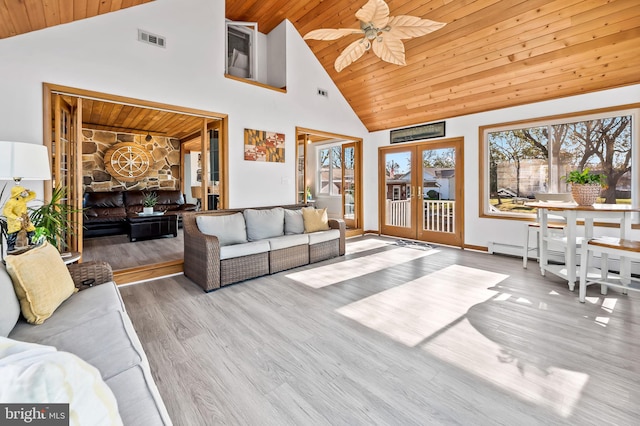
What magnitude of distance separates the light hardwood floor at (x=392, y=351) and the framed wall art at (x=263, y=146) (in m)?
2.12

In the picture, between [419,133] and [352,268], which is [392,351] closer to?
[352,268]

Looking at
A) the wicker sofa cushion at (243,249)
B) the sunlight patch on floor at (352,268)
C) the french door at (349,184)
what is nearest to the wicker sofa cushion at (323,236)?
the sunlight patch on floor at (352,268)

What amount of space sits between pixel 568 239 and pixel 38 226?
5.03 meters

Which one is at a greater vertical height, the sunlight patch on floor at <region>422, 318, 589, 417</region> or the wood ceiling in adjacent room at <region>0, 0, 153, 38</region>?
the wood ceiling in adjacent room at <region>0, 0, 153, 38</region>

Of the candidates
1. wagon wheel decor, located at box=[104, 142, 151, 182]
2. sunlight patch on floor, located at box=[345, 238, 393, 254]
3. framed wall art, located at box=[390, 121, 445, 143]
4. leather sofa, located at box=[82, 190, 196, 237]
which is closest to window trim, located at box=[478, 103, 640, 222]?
framed wall art, located at box=[390, 121, 445, 143]

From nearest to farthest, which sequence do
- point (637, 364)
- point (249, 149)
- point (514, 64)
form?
point (637, 364) → point (514, 64) → point (249, 149)

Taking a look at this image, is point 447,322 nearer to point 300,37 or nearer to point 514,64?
point 514,64

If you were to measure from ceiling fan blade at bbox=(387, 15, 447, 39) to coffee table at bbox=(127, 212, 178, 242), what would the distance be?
18.0 feet

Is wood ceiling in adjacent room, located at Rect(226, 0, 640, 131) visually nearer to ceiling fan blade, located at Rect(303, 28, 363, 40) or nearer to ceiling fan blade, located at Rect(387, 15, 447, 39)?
ceiling fan blade, located at Rect(387, 15, 447, 39)

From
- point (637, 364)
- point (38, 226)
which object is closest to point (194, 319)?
point (38, 226)

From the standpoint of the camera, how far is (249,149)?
4.69 m

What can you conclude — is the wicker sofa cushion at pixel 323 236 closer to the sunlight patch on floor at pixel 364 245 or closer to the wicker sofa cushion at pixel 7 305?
the sunlight patch on floor at pixel 364 245

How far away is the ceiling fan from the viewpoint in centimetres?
259

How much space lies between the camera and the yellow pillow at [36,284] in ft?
5.29
